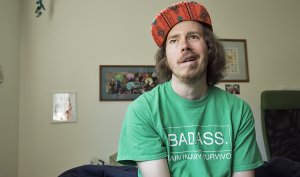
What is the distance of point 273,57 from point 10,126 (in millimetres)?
2910

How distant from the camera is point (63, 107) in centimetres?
194

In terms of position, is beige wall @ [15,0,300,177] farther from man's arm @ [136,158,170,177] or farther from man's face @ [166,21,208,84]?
man's arm @ [136,158,170,177]

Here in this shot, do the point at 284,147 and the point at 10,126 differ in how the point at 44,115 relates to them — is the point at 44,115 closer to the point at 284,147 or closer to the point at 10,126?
the point at 10,126

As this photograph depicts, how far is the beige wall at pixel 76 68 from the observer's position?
1.89 metres

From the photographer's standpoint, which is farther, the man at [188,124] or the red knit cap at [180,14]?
the red knit cap at [180,14]

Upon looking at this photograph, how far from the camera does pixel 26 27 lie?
1.96 m

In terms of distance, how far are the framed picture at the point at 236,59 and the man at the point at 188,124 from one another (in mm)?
1391

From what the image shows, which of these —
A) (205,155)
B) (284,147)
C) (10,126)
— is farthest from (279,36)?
(10,126)

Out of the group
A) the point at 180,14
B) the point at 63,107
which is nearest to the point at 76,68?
the point at 63,107

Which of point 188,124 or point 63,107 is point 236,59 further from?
point 63,107

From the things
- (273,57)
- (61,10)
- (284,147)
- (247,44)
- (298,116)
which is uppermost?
(61,10)

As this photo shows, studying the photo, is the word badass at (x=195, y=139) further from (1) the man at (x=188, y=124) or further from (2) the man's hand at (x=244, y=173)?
(2) the man's hand at (x=244, y=173)

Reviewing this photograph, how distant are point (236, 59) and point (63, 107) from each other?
199 centimetres

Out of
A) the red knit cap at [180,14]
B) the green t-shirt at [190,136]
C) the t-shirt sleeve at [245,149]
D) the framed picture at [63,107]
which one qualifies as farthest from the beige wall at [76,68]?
the t-shirt sleeve at [245,149]
